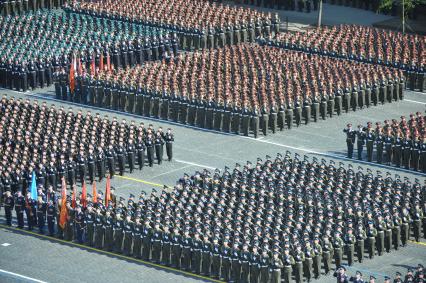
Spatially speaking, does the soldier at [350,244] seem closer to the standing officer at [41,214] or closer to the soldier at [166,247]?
the soldier at [166,247]

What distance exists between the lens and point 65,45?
81.6 metres

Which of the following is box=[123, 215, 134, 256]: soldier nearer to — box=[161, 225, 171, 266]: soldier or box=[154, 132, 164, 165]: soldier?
box=[161, 225, 171, 266]: soldier

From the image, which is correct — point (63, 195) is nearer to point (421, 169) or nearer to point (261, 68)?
point (421, 169)

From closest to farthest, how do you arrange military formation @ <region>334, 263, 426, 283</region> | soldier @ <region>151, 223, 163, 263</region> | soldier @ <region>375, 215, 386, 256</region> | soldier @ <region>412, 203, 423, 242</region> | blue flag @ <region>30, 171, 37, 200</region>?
military formation @ <region>334, 263, 426, 283</region> → soldier @ <region>151, 223, 163, 263</region> → soldier @ <region>375, 215, 386, 256</region> → soldier @ <region>412, 203, 423, 242</region> → blue flag @ <region>30, 171, 37, 200</region>

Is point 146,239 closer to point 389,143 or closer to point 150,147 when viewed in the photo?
point 150,147

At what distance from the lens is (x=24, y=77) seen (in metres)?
76.9

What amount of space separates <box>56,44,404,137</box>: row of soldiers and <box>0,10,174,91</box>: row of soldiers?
2.92m

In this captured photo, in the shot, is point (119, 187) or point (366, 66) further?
point (366, 66)

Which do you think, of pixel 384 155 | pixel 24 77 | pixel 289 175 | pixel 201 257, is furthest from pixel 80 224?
pixel 24 77

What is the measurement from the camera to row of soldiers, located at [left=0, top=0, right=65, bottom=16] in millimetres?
92375

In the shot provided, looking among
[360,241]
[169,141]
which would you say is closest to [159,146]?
[169,141]

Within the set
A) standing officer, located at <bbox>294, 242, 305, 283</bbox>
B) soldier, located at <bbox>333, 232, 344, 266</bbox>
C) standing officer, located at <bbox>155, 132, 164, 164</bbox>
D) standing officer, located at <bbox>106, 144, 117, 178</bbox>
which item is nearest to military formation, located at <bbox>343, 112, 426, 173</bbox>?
standing officer, located at <bbox>155, 132, 164, 164</bbox>

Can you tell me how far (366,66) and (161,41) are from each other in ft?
43.0

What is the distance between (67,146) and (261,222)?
12.8 m
